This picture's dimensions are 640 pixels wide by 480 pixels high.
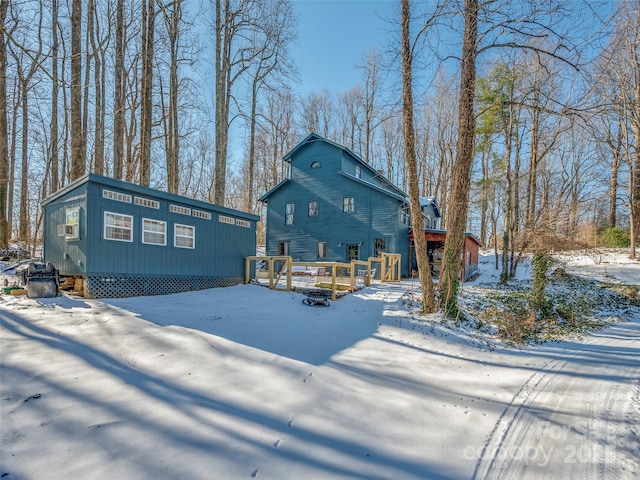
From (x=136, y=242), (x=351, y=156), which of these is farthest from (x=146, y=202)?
(x=351, y=156)

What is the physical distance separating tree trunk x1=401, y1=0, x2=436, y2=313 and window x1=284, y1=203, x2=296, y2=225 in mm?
11949

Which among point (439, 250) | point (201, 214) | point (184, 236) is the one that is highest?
point (201, 214)

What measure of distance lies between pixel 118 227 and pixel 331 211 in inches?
456

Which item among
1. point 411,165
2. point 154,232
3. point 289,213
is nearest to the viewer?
point 411,165

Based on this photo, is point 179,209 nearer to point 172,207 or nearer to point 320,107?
point 172,207

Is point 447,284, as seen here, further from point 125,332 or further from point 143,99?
point 143,99

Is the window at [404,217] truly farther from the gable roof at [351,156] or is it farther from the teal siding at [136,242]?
the teal siding at [136,242]

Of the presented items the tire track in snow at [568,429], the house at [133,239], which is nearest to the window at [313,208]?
the house at [133,239]

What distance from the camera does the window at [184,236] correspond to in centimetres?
949

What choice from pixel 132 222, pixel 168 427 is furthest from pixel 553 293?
pixel 132 222

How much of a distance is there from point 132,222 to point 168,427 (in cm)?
714

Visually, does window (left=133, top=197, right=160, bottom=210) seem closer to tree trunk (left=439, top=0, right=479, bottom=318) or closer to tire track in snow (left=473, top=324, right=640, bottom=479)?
tree trunk (left=439, top=0, right=479, bottom=318)

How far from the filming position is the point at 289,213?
1944 cm

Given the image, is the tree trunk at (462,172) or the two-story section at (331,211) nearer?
the tree trunk at (462,172)
